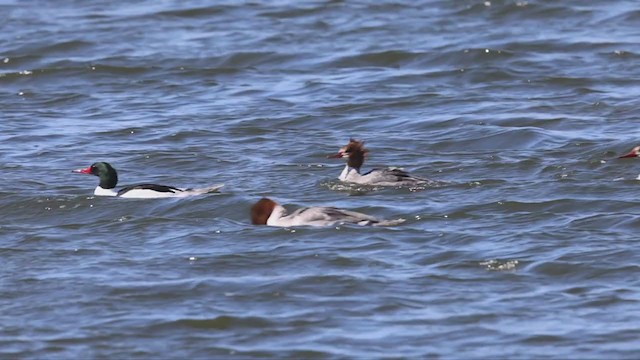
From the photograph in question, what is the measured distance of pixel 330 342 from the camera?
33.1ft

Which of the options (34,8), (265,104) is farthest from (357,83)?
(34,8)

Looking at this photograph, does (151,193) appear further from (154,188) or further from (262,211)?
(262,211)

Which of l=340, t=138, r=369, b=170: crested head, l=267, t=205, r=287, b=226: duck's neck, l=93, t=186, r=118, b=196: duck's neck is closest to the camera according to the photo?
l=267, t=205, r=287, b=226: duck's neck

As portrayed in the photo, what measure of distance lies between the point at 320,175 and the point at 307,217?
2.91 metres

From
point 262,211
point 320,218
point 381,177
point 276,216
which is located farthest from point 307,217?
point 381,177

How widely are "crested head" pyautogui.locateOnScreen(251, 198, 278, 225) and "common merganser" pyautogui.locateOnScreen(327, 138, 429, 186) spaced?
6.06 ft

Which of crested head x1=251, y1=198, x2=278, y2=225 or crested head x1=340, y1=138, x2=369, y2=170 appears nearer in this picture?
crested head x1=251, y1=198, x2=278, y2=225

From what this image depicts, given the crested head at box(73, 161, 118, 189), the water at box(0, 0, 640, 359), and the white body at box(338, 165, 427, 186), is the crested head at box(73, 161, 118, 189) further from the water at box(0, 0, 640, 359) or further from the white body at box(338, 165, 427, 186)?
the white body at box(338, 165, 427, 186)

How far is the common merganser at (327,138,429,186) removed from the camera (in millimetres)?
14820

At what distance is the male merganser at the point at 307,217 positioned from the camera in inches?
511

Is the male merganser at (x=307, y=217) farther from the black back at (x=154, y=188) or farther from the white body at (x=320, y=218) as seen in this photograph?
the black back at (x=154, y=188)

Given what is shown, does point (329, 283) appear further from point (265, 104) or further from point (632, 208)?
point (265, 104)

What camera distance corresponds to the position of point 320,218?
13.0 m

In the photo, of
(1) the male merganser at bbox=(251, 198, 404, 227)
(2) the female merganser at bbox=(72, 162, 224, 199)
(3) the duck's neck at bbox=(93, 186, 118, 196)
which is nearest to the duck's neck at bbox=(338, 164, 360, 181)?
(2) the female merganser at bbox=(72, 162, 224, 199)
